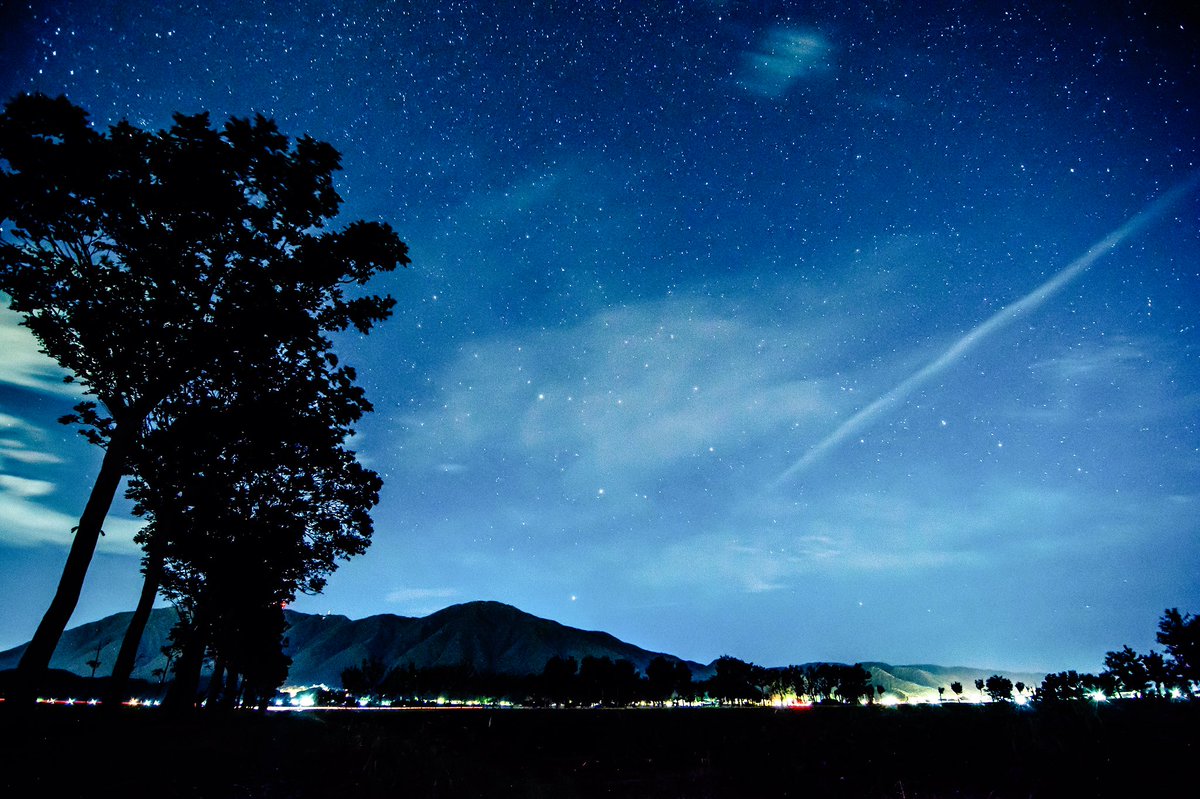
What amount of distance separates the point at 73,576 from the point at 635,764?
758 inches

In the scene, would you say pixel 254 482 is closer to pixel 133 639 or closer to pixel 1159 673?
pixel 133 639

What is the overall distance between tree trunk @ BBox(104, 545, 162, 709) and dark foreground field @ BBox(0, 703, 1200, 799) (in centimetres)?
749

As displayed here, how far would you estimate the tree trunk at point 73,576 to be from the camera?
14906 mm

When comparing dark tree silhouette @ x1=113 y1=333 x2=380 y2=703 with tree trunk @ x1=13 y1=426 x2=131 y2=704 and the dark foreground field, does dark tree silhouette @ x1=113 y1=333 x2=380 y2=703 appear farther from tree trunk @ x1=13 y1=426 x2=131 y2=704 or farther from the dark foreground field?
the dark foreground field

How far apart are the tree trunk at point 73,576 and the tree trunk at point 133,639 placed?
31.6ft

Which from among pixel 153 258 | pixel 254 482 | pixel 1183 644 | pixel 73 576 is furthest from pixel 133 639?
pixel 1183 644

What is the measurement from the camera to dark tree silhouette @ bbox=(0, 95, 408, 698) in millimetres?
15164

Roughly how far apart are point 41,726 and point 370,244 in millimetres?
15981

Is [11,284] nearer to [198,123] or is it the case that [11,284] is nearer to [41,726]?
[198,123]

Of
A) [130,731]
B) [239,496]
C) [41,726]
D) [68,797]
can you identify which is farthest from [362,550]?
[68,797]

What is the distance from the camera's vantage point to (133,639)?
28.1 meters

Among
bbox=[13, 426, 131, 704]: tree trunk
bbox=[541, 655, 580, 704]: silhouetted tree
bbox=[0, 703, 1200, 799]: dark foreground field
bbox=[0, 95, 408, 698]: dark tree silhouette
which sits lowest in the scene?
bbox=[541, 655, 580, 704]: silhouetted tree

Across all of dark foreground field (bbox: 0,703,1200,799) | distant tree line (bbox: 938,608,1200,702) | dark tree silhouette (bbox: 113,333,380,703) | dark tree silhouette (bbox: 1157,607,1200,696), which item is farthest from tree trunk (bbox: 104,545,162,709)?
dark tree silhouette (bbox: 1157,607,1200,696)

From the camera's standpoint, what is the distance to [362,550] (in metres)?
27.7
